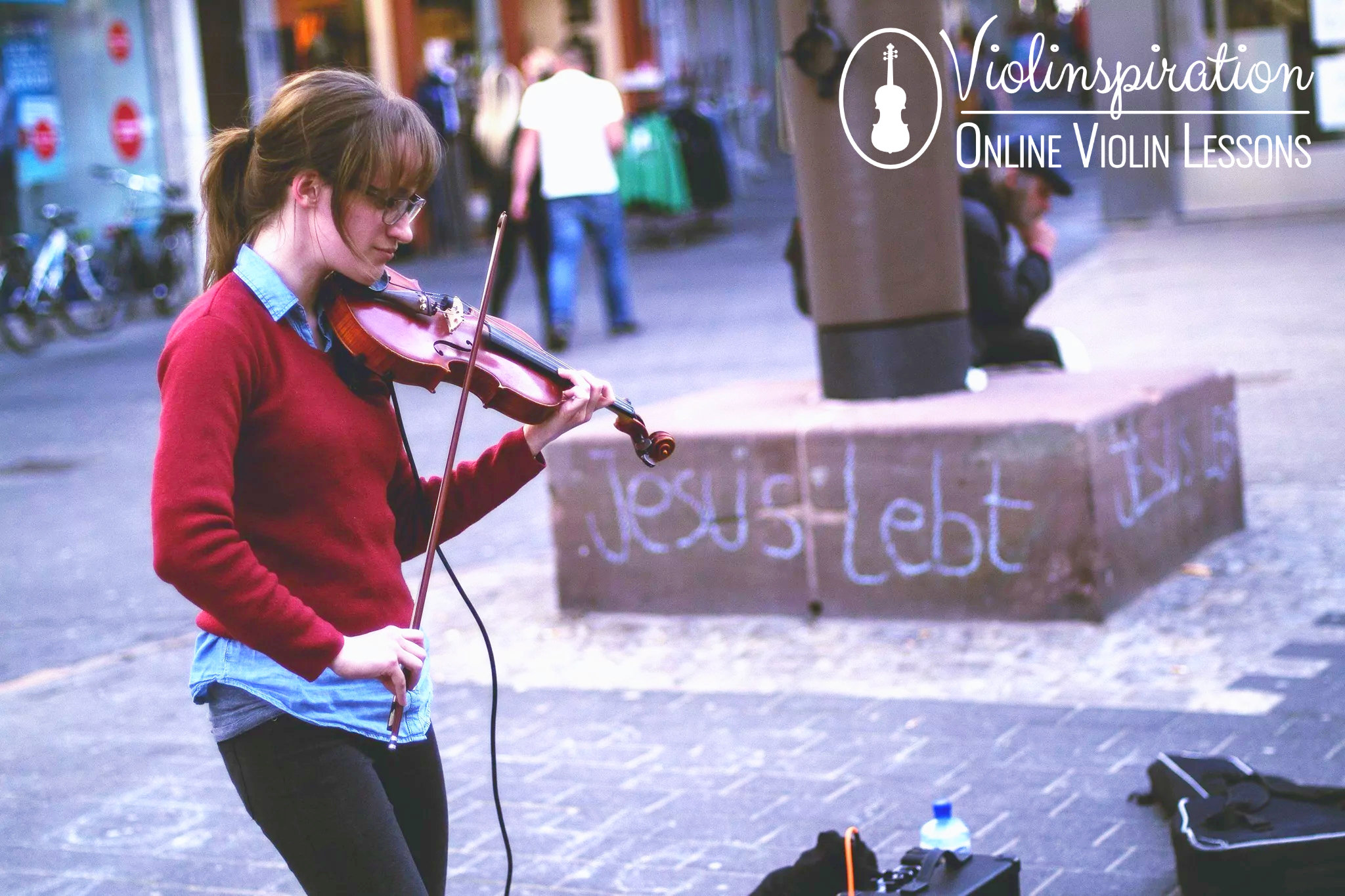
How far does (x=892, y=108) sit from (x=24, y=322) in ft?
37.3

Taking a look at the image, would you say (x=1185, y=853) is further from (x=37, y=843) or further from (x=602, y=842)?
(x=37, y=843)

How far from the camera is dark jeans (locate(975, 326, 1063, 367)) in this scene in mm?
6660

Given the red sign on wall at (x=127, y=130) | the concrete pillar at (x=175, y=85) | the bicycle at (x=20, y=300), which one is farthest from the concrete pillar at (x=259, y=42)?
the bicycle at (x=20, y=300)

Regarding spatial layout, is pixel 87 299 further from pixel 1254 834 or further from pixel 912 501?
pixel 1254 834

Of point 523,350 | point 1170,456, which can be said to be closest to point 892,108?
point 1170,456

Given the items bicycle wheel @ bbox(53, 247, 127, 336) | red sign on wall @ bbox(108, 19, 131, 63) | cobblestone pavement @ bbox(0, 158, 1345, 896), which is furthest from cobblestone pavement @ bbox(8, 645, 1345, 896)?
red sign on wall @ bbox(108, 19, 131, 63)

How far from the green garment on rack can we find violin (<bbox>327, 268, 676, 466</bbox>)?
16.6 metres

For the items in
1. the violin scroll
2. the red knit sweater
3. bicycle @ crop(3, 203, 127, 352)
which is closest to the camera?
the red knit sweater

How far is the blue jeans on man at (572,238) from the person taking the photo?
1223cm

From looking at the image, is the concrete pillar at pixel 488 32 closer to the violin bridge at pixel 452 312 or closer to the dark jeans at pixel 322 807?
the violin bridge at pixel 452 312

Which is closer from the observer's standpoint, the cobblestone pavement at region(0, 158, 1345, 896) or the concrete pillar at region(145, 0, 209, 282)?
the cobblestone pavement at region(0, 158, 1345, 896)

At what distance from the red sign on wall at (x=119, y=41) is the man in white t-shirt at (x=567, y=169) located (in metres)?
7.52

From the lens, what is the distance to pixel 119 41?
18344 millimetres

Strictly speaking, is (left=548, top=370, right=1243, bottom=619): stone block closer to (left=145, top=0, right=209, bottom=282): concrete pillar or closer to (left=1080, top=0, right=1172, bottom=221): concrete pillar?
(left=1080, top=0, right=1172, bottom=221): concrete pillar
